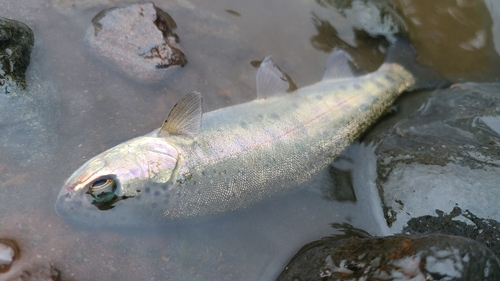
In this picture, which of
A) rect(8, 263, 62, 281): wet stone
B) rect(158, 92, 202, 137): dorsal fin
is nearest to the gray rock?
rect(158, 92, 202, 137): dorsal fin

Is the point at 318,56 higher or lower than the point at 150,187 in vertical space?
higher

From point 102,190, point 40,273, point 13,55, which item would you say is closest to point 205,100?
point 102,190

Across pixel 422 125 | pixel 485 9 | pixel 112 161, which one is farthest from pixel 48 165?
pixel 485 9

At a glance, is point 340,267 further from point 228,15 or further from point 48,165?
point 228,15

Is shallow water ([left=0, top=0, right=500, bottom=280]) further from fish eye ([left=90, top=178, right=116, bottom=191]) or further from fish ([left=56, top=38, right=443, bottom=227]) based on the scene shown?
fish eye ([left=90, top=178, right=116, bottom=191])

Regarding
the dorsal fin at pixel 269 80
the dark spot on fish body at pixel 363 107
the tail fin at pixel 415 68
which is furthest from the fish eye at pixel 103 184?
the tail fin at pixel 415 68

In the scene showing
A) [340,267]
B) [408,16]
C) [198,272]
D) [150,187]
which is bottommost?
[198,272]

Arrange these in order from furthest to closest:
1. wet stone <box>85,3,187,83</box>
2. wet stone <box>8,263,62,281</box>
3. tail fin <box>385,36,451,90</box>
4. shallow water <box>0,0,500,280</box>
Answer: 1. tail fin <box>385,36,451,90</box>
2. wet stone <box>85,3,187,83</box>
3. shallow water <box>0,0,500,280</box>
4. wet stone <box>8,263,62,281</box>
